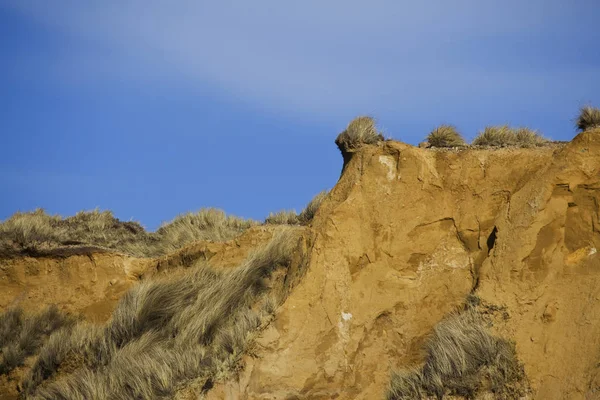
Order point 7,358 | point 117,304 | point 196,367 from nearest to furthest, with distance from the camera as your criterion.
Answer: point 196,367 < point 7,358 < point 117,304

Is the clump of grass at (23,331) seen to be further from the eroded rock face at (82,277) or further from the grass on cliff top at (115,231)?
the grass on cliff top at (115,231)

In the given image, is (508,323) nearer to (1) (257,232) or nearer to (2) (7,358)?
(1) (257,232)

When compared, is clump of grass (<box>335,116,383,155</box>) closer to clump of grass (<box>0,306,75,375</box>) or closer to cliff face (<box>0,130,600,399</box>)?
cliff face (<box>0,130,600,399</box>)

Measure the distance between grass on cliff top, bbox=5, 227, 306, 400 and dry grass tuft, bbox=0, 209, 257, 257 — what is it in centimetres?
153

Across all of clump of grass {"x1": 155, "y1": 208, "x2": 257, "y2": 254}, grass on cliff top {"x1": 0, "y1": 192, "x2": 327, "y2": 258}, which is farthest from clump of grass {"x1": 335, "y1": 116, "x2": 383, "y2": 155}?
clump of grass {"x1": 155, "y1": 208, "x2": 257, "y2": 254}

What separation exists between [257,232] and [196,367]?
3.47 m

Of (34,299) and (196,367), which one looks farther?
(34,299)

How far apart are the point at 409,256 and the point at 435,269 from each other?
1.11 feet

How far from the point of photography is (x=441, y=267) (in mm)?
8242

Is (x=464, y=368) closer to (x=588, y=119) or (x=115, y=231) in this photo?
(x=588, y=119)

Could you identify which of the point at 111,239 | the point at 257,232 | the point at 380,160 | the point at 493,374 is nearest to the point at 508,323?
the point at 493,374

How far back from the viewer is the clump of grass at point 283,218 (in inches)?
545

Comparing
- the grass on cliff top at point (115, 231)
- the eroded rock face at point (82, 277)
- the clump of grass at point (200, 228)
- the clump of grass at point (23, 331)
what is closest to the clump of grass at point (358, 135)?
the eroded rock face at point (82, 277)

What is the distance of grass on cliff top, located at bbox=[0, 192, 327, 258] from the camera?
40.1ft
